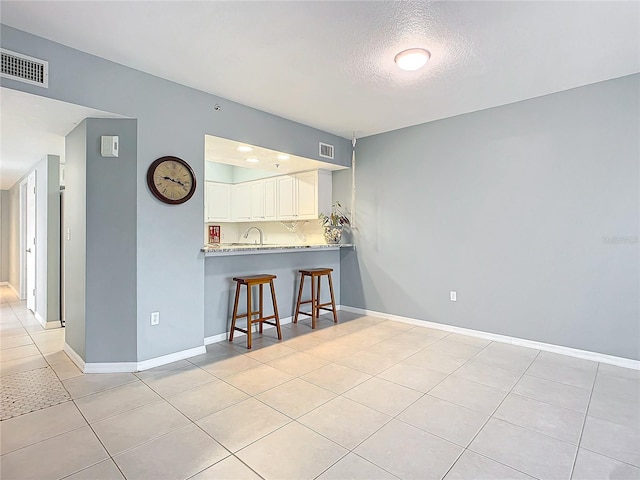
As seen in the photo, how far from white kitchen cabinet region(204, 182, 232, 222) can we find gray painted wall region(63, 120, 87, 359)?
330 centimetres

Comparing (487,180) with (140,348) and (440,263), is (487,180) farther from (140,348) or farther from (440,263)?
(140,348)

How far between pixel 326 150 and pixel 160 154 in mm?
2295

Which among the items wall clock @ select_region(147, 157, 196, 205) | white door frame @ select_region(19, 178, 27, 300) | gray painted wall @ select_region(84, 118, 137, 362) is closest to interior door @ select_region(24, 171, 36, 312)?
white door frame @ select_region(19, 178, 27, 300)

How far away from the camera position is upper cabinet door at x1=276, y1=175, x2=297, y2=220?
548 centimetres

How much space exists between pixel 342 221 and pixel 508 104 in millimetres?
2501

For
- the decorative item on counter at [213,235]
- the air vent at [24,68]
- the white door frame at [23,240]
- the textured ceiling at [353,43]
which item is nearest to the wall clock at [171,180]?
the textured ceiling at [353,43]

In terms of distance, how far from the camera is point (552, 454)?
186 cm

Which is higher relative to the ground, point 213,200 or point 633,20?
point 633,20

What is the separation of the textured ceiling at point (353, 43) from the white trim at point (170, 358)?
2.53 meters

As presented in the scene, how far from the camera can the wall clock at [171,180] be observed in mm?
3043

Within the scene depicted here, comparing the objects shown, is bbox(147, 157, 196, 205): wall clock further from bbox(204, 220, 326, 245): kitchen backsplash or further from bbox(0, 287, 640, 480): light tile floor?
bbox(204, 220, 326, 245): kitchen backsplash

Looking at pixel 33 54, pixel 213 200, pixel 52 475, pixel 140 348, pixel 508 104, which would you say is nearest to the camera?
pixel 52 475

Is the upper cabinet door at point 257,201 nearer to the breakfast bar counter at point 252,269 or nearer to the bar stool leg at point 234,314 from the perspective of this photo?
the breakfast bar counter at point 252,269

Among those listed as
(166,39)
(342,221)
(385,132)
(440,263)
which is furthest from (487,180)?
(166,39)
